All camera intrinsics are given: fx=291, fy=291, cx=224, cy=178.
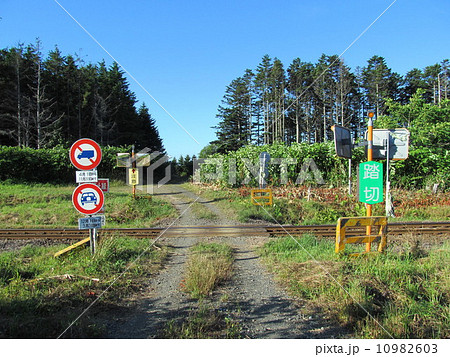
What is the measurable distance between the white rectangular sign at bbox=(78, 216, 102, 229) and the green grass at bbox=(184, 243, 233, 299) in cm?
209

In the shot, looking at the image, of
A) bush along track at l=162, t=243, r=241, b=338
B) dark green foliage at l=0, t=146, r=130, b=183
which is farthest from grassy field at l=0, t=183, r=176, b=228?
dark green foliage at l=0, t=146, r=130, b=183

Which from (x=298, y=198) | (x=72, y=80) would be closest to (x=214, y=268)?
(x=298, y=198)

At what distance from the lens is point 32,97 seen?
24.8m

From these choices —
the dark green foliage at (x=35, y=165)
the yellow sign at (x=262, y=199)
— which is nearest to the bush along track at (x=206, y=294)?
the yellow sign at (x=262, y=199)

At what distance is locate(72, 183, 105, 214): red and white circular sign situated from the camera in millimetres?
5883

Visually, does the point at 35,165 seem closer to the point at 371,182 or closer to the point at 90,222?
the point at 90,222

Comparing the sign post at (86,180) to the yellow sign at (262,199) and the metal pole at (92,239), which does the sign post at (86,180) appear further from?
the yellow sign at (262,199)

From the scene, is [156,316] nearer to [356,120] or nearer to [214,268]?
[214,268]

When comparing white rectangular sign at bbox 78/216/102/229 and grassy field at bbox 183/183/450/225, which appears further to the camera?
grassy field at bbox 183/183/450/225

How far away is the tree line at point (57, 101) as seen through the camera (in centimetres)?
2158

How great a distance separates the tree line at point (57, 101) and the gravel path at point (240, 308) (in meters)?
17.2

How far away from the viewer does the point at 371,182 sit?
6059 millimetres

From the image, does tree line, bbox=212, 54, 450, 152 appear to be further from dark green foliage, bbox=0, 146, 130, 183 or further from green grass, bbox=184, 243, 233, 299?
green grass, bbox=184, 243, 233, 299

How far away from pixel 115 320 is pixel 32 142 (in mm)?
30153
